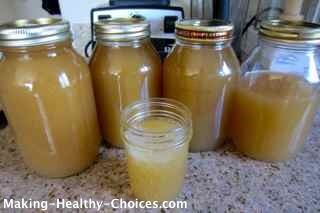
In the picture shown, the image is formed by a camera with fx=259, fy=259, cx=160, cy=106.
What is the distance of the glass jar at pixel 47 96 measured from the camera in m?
0.39

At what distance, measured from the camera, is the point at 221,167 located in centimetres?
51

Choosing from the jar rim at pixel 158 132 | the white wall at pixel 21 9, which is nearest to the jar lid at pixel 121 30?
the jar rim at pixel 158 132

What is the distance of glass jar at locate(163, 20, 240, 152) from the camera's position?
1.44ft

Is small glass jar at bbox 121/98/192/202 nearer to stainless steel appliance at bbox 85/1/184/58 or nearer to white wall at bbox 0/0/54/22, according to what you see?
stainless steel appliance at bbox 85/1/184/58

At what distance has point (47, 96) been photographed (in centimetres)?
41

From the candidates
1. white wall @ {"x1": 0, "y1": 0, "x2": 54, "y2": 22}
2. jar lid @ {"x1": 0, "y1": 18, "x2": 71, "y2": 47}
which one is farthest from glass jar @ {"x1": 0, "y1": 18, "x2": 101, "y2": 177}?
white wall @ {"x1": 0, "y1": 0, "x2": 54, "y2": 22}

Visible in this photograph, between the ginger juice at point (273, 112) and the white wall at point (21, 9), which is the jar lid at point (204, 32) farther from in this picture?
the white wall at point (21, 9)

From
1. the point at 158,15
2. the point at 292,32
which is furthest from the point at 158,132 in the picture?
the point at 158,15

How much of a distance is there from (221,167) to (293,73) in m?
0.23

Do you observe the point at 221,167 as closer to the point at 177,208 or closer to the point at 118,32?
the point at 177,208

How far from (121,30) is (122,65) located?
0.06 meters

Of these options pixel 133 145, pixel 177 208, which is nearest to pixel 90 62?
pixel 133 145

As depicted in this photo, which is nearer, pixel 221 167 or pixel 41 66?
pixel 41 66

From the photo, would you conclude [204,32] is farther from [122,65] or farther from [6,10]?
[6,10]
